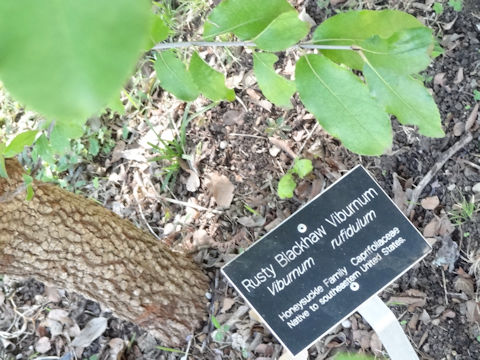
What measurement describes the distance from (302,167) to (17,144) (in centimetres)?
103

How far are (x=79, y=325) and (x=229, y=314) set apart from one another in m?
0.65

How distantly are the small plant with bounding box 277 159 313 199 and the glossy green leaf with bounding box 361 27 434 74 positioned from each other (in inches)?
43.0

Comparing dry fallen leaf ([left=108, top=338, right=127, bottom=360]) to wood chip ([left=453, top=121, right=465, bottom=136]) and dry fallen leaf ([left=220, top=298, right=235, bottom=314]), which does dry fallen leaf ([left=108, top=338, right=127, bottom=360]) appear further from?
wood chip ([left=453, top=121, right=465, bottom=136])

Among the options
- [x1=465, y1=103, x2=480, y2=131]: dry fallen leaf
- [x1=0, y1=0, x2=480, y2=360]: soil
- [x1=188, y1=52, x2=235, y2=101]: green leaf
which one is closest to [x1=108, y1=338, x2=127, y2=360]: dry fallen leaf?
[x1=0, y1=0, x2=480, y2=360]: soil

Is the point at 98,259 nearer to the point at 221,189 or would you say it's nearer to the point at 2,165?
the point at 2,165

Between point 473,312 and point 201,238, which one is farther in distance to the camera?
point 201,238

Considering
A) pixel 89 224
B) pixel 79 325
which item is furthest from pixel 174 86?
pixel 79 325

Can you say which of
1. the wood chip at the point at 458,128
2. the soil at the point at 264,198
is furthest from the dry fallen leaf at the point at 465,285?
the wood chip at the point at 458,128

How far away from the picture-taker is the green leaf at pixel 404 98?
33.5 inches

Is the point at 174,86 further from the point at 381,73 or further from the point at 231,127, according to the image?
the point at 231,127

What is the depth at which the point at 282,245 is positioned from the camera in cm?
164

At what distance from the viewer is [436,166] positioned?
179cm

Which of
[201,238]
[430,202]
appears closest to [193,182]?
[201,238]

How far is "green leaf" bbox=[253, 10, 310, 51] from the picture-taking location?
85 cm
